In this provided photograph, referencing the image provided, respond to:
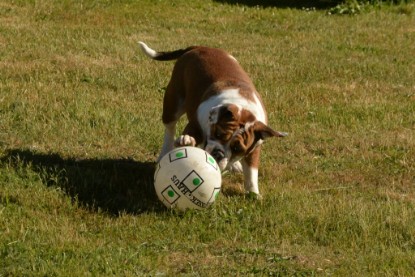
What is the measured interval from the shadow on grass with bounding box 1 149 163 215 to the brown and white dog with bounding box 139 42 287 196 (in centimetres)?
53

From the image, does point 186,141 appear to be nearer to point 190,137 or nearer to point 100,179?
point 190,137

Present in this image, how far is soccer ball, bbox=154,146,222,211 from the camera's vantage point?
21.9 ft

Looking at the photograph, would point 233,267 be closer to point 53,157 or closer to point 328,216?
point 328,216

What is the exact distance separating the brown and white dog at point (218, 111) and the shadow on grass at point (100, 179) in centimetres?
53

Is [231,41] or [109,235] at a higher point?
[109,235]

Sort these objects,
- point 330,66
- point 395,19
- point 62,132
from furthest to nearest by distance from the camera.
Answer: point 395,19, point 330,66, point 62,132

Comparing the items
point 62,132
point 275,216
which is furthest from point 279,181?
point 62,132

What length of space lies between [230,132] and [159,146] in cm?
213

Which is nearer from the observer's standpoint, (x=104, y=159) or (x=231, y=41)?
(x=104, y=159)

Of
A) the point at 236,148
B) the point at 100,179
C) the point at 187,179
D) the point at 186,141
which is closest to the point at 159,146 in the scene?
the point at 100,179

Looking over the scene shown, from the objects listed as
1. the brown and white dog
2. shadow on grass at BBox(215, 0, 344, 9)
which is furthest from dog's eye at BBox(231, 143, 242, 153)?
shadow on grass at BBox(215, 0, 344, 9)

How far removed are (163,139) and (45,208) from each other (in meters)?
2.45

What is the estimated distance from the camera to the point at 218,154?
697cm

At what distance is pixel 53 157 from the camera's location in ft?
26.8
